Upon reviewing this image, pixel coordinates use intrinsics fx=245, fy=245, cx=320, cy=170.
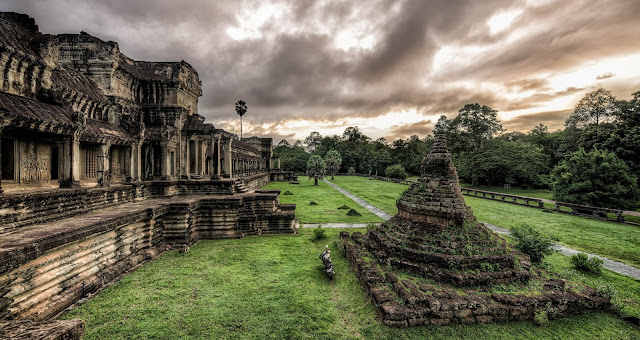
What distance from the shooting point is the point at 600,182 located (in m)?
16.4

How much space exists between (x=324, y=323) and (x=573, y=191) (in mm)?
22241

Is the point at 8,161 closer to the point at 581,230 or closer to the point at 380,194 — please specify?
the point at 581,230

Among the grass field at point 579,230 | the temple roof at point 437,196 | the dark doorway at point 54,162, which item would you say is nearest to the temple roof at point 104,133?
the dark doorway at point 54,162

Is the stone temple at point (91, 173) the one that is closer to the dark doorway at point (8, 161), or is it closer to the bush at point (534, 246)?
the dark doorway at point (8, 161)

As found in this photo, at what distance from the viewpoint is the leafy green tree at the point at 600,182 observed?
1566 cm

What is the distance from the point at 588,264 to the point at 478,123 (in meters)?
45.5

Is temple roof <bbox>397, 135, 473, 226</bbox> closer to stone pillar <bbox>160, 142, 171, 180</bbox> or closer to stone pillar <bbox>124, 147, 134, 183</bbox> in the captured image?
stone pillar <bbox>160, 142, 171, 180</bbox>

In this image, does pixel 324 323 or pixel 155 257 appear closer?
pixel 324 323

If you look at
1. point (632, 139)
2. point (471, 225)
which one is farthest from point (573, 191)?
point (471, 225)

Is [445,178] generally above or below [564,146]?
below

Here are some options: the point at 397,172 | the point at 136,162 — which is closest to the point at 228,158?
the point at 136,162

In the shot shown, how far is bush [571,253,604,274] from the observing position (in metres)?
7.80

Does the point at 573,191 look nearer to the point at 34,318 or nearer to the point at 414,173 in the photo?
the point at 34,318

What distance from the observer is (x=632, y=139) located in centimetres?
1792
